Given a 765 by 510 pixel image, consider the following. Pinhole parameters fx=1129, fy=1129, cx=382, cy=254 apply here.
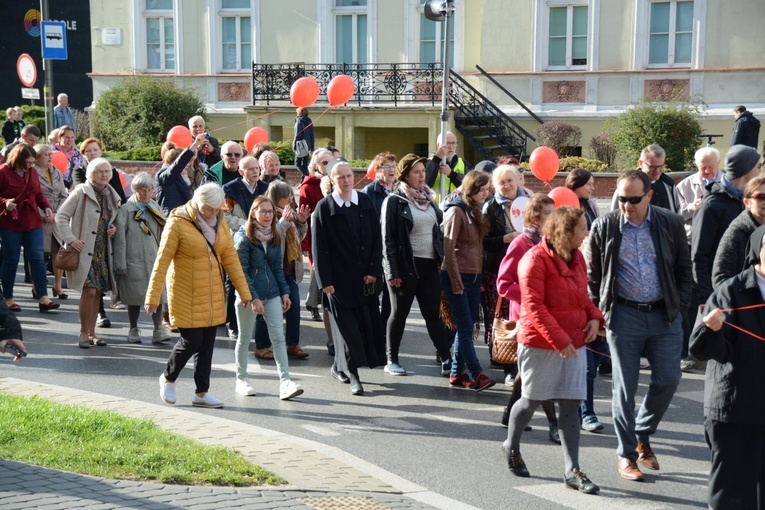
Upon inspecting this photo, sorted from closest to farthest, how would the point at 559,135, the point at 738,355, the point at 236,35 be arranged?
the point at 738,355 → the point at 559,135 → the point at 236,35

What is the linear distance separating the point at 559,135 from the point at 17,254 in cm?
1564

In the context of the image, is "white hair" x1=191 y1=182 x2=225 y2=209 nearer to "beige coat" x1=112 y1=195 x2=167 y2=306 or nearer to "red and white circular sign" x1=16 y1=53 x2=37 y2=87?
"beige coat" x1=112 y1=195 x2=167 y2=306

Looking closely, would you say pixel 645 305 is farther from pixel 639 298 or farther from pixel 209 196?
pixel 209 196

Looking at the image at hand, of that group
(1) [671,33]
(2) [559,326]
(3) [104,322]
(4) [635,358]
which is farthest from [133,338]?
(1) [671,33]

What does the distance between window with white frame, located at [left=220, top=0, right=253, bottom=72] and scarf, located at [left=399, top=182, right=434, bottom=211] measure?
2179cm

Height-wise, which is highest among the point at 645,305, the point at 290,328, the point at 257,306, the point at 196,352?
the point at 645,305

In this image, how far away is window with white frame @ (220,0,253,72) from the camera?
31.3 m

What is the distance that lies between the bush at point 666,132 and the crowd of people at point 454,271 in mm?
9913

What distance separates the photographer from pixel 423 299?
10.4 m

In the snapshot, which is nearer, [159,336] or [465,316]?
[465,316]

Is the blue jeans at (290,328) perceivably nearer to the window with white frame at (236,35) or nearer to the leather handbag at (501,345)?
the leather handbag at (501,345)

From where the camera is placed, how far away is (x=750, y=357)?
241 inches

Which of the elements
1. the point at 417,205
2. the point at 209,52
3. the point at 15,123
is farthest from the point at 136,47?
the point at 417,205

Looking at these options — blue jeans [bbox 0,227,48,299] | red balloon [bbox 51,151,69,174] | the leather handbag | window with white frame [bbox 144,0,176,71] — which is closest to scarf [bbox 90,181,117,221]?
blue jeans [bbox 0,227,48,299]
